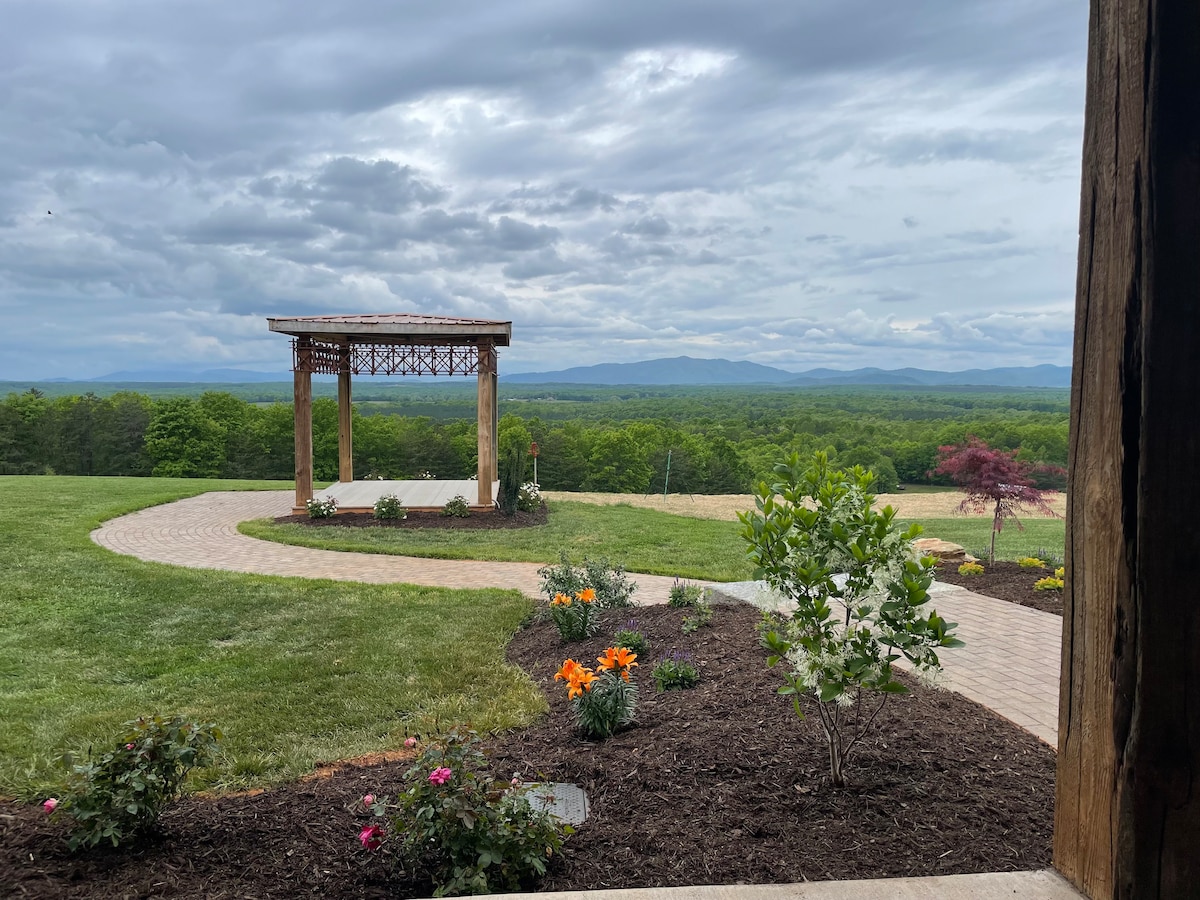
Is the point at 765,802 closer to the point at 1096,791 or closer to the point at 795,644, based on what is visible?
the point at 795,644

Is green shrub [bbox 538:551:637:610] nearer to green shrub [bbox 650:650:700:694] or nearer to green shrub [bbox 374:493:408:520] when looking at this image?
green shrub [bbox 650:650:700:694]

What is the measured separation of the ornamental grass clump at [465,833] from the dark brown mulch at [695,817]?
89mm

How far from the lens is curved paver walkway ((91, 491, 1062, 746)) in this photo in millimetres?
4273

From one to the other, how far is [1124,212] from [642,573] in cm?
702

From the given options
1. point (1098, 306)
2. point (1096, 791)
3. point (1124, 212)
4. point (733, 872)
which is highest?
point (1124, 212)

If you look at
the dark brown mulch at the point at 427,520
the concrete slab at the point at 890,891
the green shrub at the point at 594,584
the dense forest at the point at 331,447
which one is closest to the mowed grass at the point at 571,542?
the dark brown mulch at the point at 427,520

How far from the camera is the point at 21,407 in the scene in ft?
84.9

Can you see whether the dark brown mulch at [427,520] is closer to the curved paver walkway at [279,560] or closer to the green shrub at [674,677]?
the curved paver walkway at [279,560]

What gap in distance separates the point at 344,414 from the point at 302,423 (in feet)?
8.55

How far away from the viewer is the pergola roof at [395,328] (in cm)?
1170

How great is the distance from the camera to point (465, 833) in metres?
2.24

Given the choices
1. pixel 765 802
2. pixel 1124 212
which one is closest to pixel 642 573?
pixel 765 802

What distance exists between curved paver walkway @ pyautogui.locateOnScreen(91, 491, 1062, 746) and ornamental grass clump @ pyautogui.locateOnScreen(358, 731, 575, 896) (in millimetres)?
2495

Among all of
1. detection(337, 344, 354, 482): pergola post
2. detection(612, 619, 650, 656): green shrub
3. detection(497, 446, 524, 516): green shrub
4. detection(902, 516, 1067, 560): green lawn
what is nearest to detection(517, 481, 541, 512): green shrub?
detection(497, 446, 524, 516): green shrub
